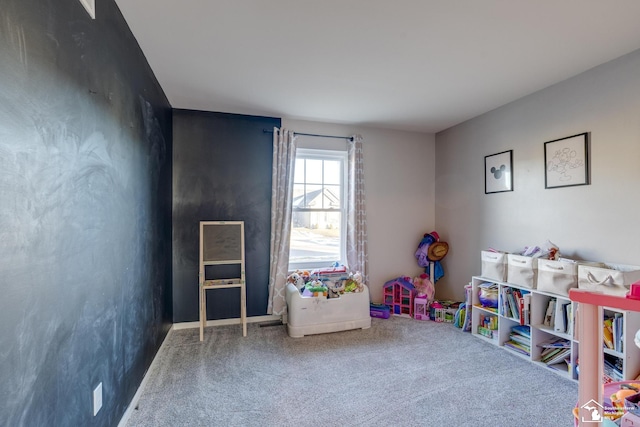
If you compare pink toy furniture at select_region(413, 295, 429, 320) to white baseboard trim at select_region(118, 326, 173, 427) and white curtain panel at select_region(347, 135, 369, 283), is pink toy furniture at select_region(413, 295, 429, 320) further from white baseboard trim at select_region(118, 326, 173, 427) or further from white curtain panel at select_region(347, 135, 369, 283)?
white baseboard trim at select_region(118, 326, 173, 427)

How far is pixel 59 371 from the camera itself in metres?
1.07

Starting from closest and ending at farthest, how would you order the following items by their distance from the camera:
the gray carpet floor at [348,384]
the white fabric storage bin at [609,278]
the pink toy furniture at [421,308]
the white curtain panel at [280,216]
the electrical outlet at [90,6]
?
the electrical outlet at [90,6]
the gray carpet floor at [348,384]
the white fabric storage bin at [609,278]
the white curtain panel at [280,216]
the pink toy furniture at [421,308]

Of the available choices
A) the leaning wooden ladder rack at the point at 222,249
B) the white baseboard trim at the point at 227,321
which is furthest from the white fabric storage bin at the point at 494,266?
the leaning wooden ladder rack at the point at 222,249

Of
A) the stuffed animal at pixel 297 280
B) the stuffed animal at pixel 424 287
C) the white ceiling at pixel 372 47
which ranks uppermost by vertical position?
the white ceiling at pixel 372 47

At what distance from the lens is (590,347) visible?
2.55 feet

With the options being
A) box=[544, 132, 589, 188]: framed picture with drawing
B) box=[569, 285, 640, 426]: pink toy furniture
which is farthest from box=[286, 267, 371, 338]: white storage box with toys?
box=[569, 285, 640, 426]: pink toy furniture

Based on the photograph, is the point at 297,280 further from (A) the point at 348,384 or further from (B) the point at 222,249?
(A) the point at 348,384

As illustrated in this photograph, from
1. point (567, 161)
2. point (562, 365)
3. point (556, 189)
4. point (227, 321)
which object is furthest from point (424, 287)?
point (227, 321)

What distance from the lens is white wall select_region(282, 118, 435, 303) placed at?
3.86 m

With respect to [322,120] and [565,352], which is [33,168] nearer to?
[322,120]

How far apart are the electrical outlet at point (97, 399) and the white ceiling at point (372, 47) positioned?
6.79ft

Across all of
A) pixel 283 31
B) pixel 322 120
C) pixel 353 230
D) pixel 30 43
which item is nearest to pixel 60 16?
pixel 30 43

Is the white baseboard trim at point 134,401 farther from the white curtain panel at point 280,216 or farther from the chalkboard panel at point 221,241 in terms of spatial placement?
the white curtain panel at point 280,216

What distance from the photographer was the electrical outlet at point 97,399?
133 centimetres
